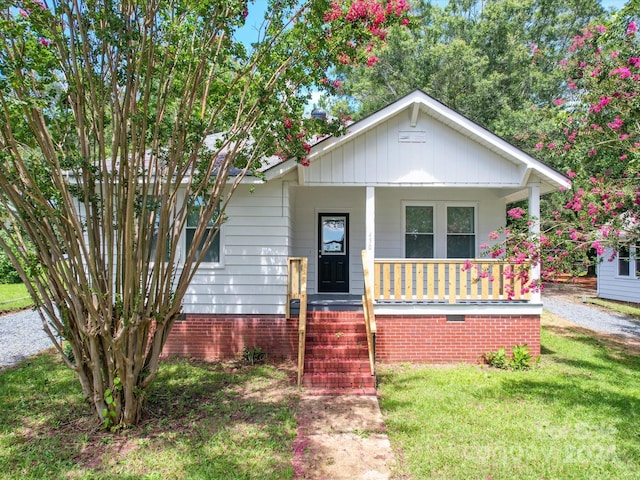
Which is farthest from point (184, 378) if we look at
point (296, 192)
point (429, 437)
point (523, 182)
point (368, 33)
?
point (523, 182)

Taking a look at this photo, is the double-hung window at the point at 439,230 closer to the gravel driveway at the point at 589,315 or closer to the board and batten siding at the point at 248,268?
the board and batten siding at the point at 248,268

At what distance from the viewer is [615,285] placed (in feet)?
54.6

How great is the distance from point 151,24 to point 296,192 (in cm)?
A: 573

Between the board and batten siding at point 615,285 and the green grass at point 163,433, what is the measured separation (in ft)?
49.0

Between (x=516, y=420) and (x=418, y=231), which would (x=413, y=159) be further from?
(x=516, y=420)

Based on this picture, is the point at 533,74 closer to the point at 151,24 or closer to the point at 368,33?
the point at 368,33

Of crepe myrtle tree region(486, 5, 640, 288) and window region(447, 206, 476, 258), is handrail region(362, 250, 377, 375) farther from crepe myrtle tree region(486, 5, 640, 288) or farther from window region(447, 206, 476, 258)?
window region(447, 206, 476, 258)

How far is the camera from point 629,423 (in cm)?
514

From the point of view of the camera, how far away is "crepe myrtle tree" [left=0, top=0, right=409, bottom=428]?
4324 mm

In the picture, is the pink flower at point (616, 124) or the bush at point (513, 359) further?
the bush at point (513, 359)

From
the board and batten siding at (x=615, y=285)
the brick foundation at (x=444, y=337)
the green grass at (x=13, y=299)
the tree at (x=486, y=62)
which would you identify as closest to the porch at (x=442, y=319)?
the brick foundation at (x=444, y=337)

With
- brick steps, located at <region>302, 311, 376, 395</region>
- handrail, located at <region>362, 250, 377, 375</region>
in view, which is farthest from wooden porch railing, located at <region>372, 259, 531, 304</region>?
brick steps, located at <region>302, 311, 376, 395</region>

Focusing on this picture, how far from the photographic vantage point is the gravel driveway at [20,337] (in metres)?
8.64

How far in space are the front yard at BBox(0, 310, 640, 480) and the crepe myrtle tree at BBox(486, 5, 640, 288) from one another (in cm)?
186
